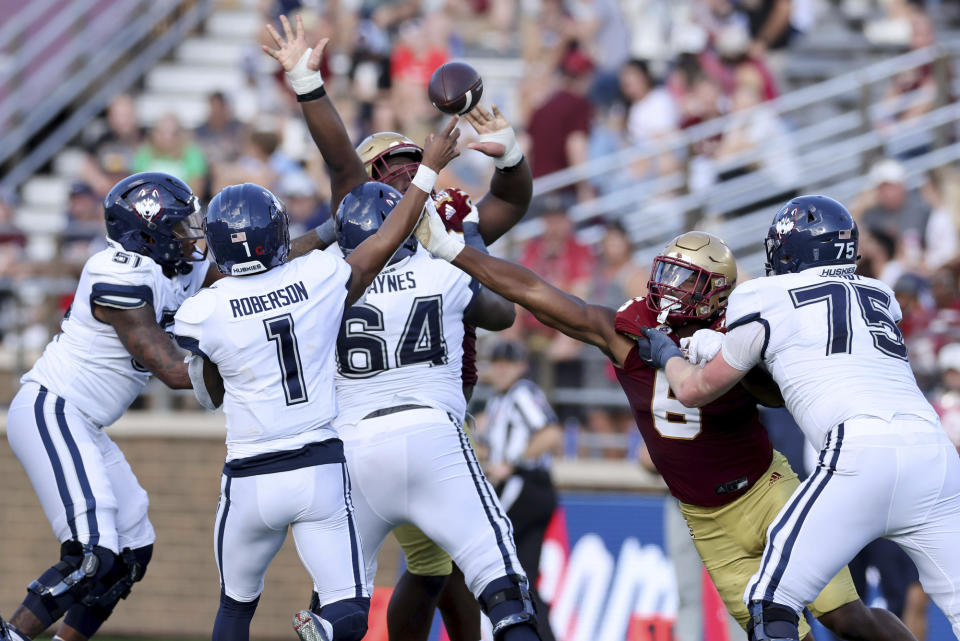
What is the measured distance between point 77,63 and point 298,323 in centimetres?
1092

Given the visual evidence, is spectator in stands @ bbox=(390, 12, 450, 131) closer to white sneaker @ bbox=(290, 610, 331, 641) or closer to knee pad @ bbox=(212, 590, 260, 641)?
knee pad @ bbox=(212, 590, 260, 641)

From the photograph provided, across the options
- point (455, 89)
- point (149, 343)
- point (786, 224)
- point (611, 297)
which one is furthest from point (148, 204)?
point (611, 297)

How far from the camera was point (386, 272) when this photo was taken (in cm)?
571

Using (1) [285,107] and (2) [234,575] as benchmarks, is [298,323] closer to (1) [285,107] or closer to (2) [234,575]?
(2) [234,575]

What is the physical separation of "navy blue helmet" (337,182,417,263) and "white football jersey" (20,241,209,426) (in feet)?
2.66

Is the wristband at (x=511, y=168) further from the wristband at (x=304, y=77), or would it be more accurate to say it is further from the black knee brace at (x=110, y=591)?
the black knee brace at (x=110, y=591)

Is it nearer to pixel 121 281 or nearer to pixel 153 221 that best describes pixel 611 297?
pixel 153 221

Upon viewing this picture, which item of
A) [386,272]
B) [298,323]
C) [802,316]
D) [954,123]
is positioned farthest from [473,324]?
[954,123]

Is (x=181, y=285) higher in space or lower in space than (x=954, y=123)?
higher

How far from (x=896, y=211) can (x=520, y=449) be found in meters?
3.71

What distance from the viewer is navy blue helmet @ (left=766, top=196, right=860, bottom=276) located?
539 cm

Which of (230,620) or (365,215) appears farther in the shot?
(365,215)

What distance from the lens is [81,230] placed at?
11.1 m

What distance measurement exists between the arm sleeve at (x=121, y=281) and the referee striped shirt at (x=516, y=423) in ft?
10.2
